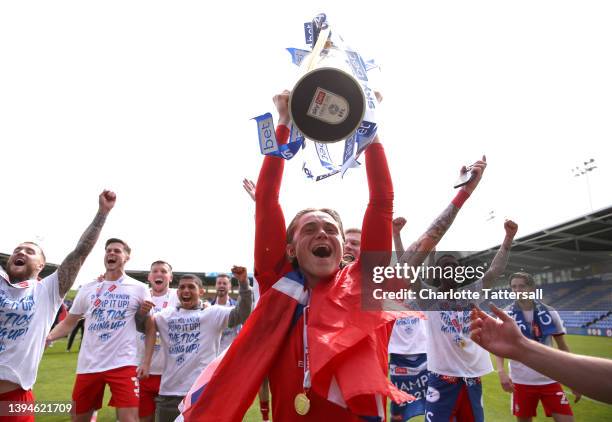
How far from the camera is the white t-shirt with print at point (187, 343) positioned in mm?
4746

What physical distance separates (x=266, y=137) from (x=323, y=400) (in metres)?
1.21

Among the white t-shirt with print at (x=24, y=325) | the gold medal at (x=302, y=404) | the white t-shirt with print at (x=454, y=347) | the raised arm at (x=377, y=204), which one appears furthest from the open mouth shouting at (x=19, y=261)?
the white t-shirt with print at (x=454, y=347)

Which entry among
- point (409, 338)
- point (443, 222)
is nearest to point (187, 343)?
point (409, 338)

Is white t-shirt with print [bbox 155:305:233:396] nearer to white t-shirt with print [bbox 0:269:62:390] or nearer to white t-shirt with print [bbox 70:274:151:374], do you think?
white t-shirt with print [bbox 70:274:151:374]

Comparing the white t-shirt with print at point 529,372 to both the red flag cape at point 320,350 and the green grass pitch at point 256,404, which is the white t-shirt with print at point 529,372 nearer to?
the green grass pitch at point 256,404

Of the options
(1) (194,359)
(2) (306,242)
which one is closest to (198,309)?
(1) (194,359)

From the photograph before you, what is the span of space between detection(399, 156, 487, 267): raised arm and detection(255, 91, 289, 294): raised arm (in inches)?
42.2

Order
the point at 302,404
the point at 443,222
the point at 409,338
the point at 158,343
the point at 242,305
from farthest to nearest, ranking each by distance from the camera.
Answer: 1. the point at 409,338
2. the point at 158,343
3. the point at 242,305
4. the point at 443,222
5. the point at 302,404

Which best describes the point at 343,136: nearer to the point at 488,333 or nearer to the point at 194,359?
the point at 488,333

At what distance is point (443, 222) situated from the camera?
2.86 metres

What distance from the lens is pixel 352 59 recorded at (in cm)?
213

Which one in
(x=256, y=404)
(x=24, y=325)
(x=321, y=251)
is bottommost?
(x=256, y=404)

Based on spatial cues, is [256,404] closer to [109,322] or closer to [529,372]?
[109,322]

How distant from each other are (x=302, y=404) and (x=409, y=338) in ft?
15.6
